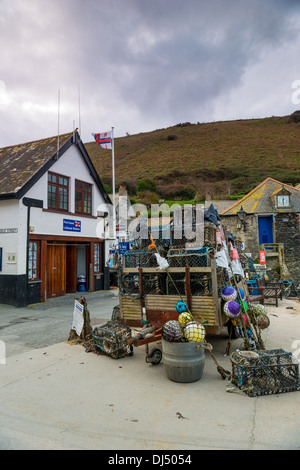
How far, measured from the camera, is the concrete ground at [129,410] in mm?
3240

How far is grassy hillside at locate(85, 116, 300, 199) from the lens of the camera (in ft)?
204

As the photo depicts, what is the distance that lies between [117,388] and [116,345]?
126 centimetres

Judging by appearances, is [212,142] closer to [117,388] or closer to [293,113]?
[293,113]

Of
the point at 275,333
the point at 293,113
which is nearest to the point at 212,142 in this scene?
the point at 293,113

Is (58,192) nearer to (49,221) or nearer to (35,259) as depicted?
(49,221)

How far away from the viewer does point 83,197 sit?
51.1 ft

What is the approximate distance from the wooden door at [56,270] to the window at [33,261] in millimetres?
1398

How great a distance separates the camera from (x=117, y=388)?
4641 mm

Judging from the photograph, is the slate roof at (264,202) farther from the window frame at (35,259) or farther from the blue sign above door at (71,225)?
the window frame at (35,259)

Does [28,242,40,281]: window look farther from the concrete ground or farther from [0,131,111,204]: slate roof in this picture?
the concrete ground

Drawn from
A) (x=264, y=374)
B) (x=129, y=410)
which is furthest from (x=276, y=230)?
(x=129, y=410)

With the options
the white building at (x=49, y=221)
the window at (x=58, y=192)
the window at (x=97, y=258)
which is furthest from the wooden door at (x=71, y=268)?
the window at (x=58, y=192)

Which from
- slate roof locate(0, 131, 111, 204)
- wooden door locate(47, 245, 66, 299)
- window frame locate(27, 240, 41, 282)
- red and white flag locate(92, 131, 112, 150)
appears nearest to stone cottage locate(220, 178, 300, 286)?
red and white flag locate(92, 131, 112, 150)

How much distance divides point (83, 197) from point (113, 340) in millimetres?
10855
